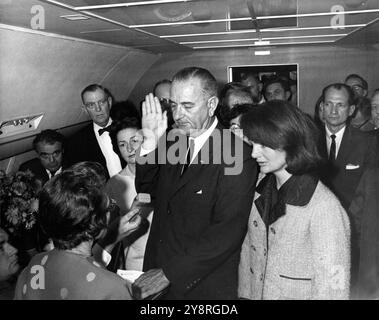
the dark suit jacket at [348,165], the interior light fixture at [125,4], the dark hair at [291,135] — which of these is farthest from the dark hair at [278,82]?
the dark hair at [291,135]

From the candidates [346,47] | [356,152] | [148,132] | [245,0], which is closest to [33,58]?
[148,132]

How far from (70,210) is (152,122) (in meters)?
0.71

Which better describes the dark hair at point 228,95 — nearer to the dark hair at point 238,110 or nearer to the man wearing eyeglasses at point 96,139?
the dark hair at point 238,110

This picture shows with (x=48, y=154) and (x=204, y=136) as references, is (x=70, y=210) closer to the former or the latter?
(x=204, y=136)

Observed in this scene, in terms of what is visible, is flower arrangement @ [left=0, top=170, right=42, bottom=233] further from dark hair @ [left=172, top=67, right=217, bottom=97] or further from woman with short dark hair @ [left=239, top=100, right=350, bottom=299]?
woman with short dark hair @ [left=239, top=100, right=350, bottom=299]

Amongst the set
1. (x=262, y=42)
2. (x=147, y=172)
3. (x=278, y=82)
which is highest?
(x=262, y=42)

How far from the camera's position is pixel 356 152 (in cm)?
248

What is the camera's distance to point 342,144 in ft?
8.40

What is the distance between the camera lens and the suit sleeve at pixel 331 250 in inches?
52.1

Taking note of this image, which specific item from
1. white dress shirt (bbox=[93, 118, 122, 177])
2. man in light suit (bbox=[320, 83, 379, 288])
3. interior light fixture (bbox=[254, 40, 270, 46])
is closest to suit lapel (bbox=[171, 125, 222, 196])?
man in light suit (bbox=[320, 83, 379, 288])

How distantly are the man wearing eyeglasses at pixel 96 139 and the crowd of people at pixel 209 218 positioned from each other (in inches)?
27.5

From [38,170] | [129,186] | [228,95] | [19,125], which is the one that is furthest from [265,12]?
[38,170]

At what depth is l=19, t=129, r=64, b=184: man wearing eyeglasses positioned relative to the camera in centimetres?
300
